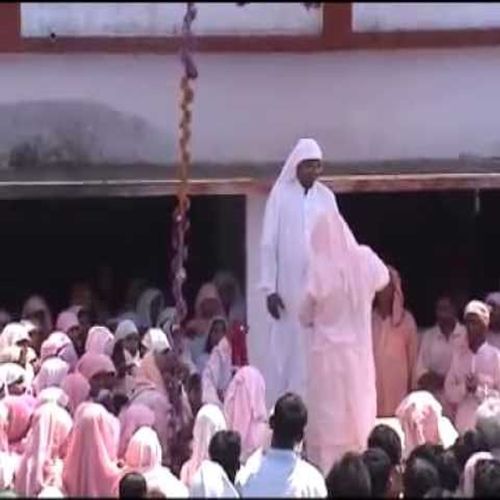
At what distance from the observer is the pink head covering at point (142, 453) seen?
9.30 meters

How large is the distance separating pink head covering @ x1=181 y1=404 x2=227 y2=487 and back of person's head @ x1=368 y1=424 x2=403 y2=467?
0.80 m

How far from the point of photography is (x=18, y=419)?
10.0 m

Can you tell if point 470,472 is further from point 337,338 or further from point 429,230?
point 429,230

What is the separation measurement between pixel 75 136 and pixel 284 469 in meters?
6.20

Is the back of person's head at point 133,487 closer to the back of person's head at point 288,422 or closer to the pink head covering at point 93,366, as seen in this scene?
the back of person's head at point 288,422

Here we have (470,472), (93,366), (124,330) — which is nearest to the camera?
(470,472)

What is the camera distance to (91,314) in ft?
42.7

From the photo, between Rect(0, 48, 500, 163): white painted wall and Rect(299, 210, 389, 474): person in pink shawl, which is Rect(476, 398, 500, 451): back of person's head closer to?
Rect(299, 210, 389, 474): person in pink shawl

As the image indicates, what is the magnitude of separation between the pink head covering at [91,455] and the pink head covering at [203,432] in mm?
414

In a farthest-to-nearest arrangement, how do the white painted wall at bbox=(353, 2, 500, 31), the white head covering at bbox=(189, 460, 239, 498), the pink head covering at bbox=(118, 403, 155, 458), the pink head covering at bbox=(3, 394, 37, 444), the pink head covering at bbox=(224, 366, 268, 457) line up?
the white painted wall at bbox=(353, 2, 500, 31), the pink head covering at bbox=(224, 366, 268, 457), the pink head covering at bbox=(3, 394, 37, 444), the pink head covering at bbox=(118, 403, 155, 458), the white head covering at bbox=(189, 460, 239, 498)

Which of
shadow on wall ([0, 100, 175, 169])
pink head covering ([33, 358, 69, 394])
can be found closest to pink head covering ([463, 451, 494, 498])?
pink head covering ([33, 358, 69, 394])

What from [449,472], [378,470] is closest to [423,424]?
[449,472]

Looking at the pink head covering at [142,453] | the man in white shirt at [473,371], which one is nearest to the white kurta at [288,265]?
the man in white shirt at [473,371]

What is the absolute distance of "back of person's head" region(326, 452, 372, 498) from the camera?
292 inches
